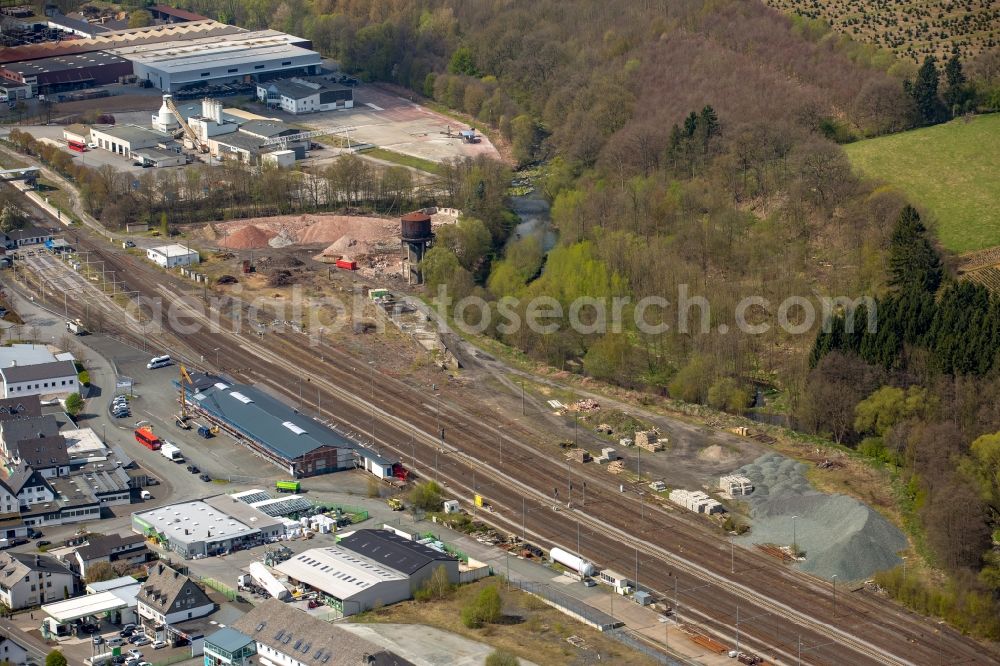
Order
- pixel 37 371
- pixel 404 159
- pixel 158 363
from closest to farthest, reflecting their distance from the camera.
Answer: pixel 37 371
pixel 158 363
pixel 404 159

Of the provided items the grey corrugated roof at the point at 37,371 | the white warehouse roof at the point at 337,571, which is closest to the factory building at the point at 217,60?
the grey corrugated roof at the point at 37,371

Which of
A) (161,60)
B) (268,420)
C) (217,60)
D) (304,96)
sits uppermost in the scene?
(217,60)

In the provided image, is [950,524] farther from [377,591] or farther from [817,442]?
[377,591]

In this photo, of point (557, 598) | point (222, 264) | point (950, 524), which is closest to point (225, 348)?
point (222, 264)

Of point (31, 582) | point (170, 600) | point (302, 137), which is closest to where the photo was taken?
point (170, 600)

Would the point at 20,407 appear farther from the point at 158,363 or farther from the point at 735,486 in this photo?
the point at 735,486

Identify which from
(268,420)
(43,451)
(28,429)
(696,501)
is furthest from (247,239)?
(696,501)
